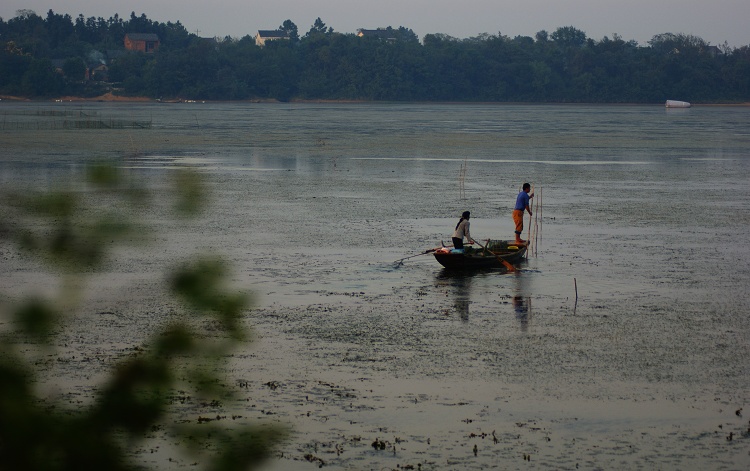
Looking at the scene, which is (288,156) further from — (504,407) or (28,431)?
(28,431)

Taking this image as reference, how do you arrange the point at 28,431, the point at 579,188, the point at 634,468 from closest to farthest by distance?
the point at 28,431
the point at 634,468
the point at 579,188

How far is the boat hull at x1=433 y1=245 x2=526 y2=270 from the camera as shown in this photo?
22688 mm

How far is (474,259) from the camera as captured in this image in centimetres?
2303

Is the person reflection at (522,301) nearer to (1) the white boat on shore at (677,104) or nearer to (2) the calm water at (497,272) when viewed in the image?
(2) the calm water at (497,272)

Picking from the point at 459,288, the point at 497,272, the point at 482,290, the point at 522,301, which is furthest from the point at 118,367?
the point at 497,272

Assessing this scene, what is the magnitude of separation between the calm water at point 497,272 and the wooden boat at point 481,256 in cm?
32

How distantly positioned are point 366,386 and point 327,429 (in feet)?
6.16

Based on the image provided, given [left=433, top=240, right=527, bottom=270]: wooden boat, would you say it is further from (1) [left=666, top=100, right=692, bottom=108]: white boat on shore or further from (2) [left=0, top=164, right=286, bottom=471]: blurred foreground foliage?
(1) [left=666, top=100, right=692, bottom=108]: white boat on shore

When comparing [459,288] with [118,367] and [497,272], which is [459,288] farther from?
[118,367]

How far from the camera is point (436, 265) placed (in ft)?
78.4

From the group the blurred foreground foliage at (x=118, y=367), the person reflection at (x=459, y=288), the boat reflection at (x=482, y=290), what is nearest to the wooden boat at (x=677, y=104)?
the boat reflection at (x=482, y=290)

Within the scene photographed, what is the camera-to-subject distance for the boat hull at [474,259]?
74.4 ft

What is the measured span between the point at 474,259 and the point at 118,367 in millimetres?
20484

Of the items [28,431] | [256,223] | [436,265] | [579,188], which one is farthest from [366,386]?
[579,188]
